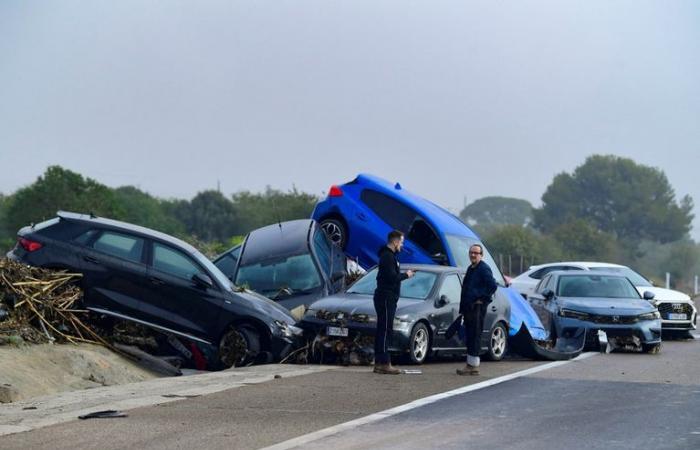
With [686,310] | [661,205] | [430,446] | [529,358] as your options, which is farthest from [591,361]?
[661,205]

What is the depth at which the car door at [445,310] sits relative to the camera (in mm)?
18391

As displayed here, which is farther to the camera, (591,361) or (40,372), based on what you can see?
(591,361)

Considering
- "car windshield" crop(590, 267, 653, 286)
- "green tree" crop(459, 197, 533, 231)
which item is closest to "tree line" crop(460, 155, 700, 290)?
"green tree" crop(459, 197, 533, 231)

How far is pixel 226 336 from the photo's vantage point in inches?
698

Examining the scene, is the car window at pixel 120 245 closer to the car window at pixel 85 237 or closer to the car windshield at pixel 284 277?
the car window at pixel 85 237

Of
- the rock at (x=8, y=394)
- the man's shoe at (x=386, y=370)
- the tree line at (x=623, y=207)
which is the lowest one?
the rock at (x=8, y=394)

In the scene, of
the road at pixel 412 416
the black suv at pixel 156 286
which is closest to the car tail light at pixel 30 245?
the black suv at pixel 156 286

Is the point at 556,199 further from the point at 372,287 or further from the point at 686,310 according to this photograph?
the point at 372,287

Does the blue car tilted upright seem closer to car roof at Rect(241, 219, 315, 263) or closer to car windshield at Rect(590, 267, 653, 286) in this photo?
car roof at Rect(241, 219, 315, 263)

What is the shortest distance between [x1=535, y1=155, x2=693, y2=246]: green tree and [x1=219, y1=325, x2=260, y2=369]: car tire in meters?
110

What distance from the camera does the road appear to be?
34.0 feet

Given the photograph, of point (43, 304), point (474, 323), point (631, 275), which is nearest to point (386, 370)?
point (474, 323)

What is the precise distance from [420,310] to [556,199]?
4476 inches

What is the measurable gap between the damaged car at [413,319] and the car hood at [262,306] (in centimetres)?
30
